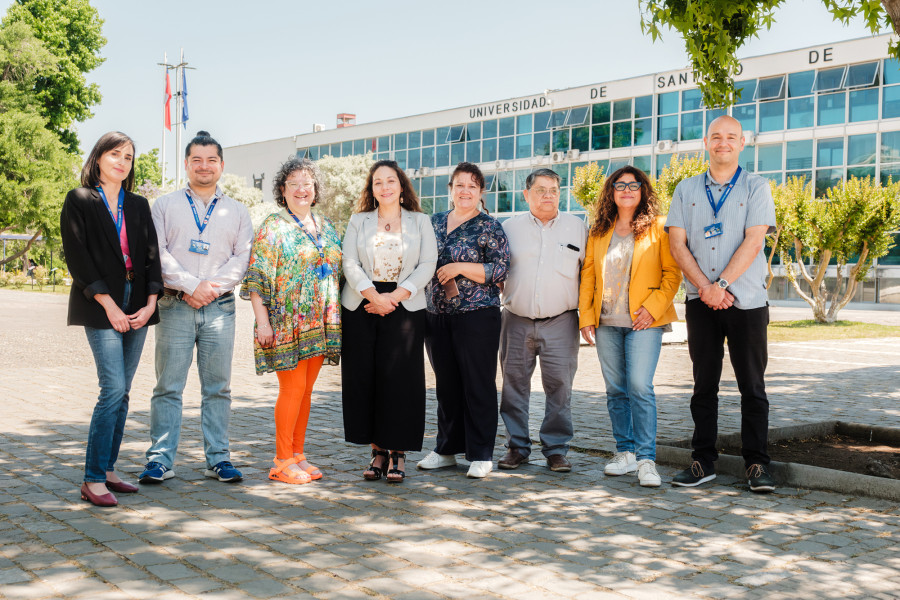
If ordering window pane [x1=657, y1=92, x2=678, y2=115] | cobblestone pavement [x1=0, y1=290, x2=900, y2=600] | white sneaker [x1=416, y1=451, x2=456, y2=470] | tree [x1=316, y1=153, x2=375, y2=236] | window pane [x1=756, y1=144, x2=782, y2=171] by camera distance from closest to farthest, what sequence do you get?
cobblestone pavement [x1=0, y1=290, x2=900, y2=600], white sneaker [x1=416, y1=451, x2=456, y2=470], window pane [x1=756, y1=144, x2=782, y2=171], window pane [x1=657, y1=92, x2=678, y2=115], tree [x1=316, y1=153, x2=375, y2=236]

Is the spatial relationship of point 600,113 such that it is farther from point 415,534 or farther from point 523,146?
point 415,534

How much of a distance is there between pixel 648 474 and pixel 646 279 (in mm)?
1336

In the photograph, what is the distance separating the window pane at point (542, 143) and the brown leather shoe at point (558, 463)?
42390mm

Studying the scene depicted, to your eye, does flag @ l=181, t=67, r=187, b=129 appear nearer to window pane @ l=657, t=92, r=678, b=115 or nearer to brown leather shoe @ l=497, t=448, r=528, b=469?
window pane @ l=657, t=92, r=678, b=115

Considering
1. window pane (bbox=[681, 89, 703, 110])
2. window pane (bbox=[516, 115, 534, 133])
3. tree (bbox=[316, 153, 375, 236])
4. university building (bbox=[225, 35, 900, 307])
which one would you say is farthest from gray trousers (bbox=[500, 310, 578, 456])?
tree (bbox=[316, 153, 375, 236])

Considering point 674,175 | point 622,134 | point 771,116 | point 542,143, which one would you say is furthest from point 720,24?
point 542,143

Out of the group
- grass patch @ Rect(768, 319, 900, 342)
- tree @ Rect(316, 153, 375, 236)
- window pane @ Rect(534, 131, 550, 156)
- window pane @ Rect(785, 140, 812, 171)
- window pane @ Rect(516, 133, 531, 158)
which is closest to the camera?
grass patch @ Rect(768, 319, 900, 342)

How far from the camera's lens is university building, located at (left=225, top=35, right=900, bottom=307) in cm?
3722

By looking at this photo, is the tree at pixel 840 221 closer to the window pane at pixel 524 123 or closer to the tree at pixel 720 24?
the tree at pixel 720 24

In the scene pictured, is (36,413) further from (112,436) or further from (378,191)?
(378,191)

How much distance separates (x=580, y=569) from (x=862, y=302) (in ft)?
129

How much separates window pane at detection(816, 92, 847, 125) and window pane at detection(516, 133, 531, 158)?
15495mm

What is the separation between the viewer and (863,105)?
122 feet

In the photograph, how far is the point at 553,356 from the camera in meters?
6.56
